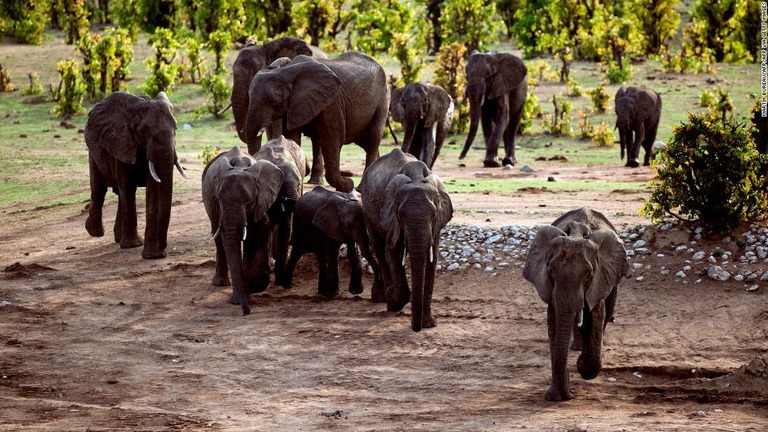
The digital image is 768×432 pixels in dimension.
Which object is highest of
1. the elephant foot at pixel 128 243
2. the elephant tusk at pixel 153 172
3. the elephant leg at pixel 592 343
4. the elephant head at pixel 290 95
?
the elephant head at pixel 290 95

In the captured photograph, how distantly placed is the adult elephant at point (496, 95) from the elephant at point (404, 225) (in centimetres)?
1084

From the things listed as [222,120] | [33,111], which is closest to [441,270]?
[222,120]

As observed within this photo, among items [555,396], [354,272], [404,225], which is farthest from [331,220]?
[555,396]

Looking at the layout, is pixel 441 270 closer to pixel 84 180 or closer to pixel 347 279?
pixel 347 279

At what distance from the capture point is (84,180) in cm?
2061

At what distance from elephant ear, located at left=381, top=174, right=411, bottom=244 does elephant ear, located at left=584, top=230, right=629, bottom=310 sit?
7.68ft

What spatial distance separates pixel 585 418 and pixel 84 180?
13.5 metres

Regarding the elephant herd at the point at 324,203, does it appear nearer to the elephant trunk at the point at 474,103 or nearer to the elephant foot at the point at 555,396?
the elephant foot at the point at 555,396

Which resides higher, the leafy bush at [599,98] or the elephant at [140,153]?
the elephant at [140,153]

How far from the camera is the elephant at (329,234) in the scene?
12.8 meters

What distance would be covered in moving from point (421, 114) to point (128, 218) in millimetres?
6015

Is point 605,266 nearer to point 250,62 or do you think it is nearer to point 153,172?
point 153,172

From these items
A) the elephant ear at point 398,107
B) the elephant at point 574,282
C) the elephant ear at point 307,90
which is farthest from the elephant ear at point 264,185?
the elephant ear at point 398,107

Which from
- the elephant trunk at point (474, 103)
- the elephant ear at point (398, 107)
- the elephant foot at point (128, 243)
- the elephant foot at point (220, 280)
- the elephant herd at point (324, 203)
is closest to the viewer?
the elephant herd at point (324, 203)
